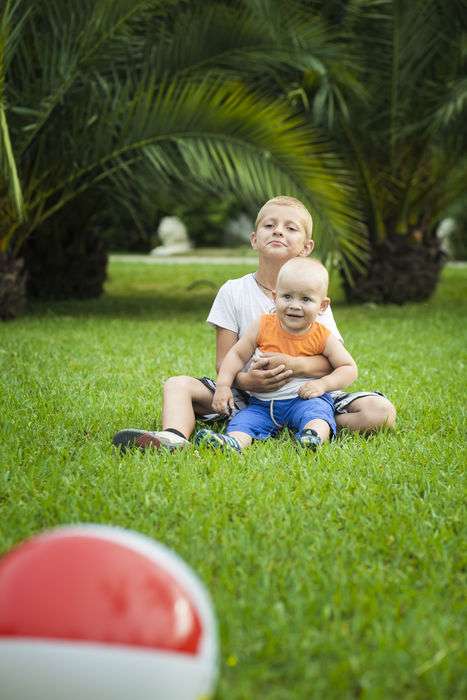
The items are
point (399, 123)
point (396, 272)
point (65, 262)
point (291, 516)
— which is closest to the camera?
point (291, 516)

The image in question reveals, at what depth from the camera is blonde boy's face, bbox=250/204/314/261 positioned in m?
3.59

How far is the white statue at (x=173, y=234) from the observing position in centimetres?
2247

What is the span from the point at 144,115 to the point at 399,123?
2743 millimetres

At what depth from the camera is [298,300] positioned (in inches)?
135

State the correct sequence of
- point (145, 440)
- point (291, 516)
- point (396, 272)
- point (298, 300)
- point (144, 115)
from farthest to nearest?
point (396, 272) → point (144, 115) → point (298, 300) → point (145, 440) → point (291, 516)

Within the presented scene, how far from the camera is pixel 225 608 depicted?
1.97m

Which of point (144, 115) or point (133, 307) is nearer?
point (144, 115)

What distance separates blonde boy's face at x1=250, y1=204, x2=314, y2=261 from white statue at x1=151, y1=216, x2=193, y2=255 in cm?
1869

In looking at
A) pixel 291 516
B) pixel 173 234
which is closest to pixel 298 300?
pixel 291 516

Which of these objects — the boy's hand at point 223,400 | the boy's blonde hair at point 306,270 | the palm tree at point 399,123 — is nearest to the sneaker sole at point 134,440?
the boy's hand at point 223,400

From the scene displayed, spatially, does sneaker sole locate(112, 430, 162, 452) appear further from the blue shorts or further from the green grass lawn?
the blue shorts

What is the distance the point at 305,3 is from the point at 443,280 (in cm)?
540

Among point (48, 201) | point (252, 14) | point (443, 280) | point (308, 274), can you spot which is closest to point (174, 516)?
point (308, 274)

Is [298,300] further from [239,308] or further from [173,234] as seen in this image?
[173,234]
